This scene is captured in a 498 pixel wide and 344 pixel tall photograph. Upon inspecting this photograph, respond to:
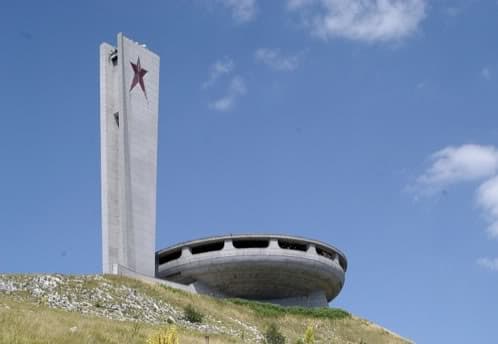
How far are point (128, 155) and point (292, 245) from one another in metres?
15.0

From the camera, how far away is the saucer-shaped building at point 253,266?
57.8 m

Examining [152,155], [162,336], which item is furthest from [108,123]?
[162,336]

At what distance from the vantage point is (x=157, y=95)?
6050 cm

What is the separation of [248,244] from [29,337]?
42.4 m

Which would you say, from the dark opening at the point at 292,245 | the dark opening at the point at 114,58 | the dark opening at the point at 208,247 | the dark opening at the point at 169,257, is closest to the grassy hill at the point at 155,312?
the dark opening at the point at 292,245

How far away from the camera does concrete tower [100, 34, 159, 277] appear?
53750 mm

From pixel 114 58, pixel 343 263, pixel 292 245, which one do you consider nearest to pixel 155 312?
pixel 292 245

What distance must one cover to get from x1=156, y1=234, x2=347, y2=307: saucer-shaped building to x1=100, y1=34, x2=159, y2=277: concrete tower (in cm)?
425

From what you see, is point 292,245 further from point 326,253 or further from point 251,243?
point 326,253

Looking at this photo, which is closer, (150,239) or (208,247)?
(150,239)

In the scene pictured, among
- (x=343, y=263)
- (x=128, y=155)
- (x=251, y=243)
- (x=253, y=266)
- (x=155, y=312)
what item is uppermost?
(x=128, y=155)

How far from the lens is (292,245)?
6019cm

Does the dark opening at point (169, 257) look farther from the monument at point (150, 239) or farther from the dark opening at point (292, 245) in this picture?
the dark opening at point (292, 245)

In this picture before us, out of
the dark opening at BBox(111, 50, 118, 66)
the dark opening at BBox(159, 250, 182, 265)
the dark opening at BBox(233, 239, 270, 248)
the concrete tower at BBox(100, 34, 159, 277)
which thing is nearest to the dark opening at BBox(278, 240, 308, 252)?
the dark opening at BBox(233, 239, 270, 248)
